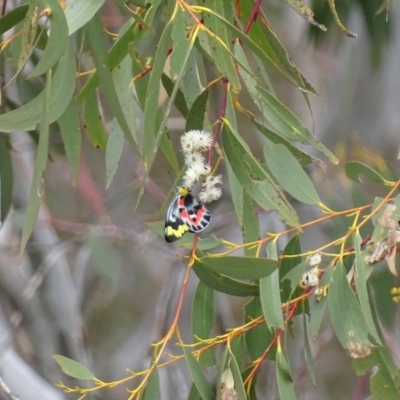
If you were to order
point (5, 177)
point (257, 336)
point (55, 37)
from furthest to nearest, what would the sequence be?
point (5, 177), point (257, 336), point (55, 37)

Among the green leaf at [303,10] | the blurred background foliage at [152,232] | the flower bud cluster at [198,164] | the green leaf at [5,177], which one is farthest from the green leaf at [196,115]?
the blurred background foliage at [152,232]

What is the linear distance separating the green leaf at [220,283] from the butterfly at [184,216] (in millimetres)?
37

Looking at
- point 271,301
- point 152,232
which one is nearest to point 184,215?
point 271,301

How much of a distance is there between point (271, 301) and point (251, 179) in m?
0.12

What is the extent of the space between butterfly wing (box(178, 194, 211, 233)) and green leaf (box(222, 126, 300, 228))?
0.05 meters

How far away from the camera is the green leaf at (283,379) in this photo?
57 cm

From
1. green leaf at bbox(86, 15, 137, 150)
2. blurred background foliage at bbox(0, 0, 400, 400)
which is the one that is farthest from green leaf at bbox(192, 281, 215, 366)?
blurred background foliage at bbox(0, 0, 400, 400)

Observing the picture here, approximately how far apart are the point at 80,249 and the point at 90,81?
115 centimetres

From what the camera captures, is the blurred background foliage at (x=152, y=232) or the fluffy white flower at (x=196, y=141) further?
the blurred background foliage at (x=152, y=232)

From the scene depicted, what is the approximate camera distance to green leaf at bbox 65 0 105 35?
44cm

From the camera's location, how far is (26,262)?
1637 millimetres

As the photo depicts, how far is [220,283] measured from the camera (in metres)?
0.56

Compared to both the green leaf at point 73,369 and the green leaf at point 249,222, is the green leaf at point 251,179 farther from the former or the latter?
the green leaf at point 73,369

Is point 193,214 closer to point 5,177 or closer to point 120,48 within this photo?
point 120,48
